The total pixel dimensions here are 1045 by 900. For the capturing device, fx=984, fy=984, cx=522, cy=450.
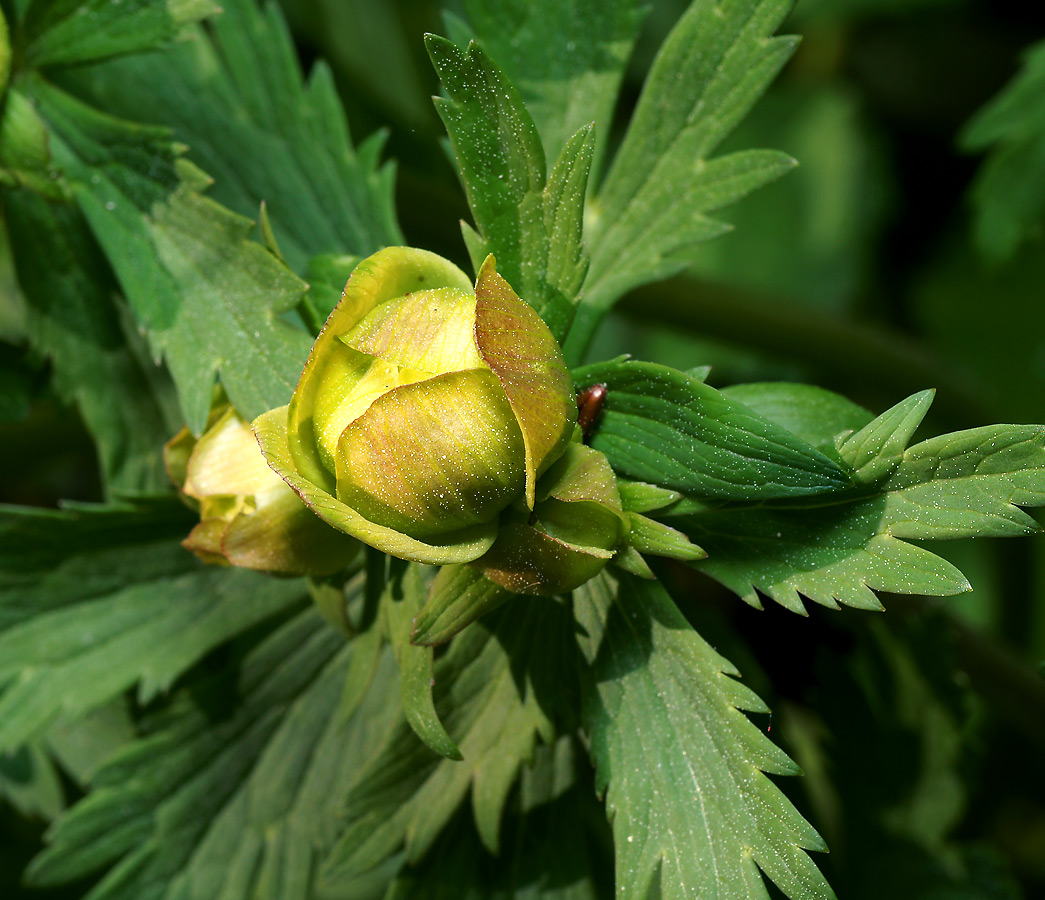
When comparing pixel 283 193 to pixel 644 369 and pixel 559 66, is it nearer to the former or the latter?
pixel 559 66

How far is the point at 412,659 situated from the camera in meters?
0.85

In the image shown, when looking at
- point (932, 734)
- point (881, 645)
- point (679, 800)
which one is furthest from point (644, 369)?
point (932, 734)

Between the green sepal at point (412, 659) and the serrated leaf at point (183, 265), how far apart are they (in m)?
0.22

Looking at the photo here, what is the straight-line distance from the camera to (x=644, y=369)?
0.84m

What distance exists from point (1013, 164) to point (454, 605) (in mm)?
1427

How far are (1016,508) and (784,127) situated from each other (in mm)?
2225

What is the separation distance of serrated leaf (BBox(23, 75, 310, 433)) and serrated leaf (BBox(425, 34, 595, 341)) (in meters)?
0.21

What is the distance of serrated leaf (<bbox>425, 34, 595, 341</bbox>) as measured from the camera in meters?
0.82

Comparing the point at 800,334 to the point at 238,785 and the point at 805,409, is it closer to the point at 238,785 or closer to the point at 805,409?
the point at 805,409

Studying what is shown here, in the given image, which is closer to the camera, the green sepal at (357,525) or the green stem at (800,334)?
the green sepal at (357,525)

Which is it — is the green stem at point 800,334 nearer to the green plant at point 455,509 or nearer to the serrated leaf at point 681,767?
the green plant at point 455,509

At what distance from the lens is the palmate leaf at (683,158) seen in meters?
1.01

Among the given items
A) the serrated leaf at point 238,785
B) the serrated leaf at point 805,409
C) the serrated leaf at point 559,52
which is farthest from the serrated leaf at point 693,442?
the serrated leaf at point 238,785

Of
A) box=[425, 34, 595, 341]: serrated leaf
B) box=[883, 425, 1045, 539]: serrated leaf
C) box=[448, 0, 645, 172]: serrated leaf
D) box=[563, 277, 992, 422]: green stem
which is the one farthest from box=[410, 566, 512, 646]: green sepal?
box=[563, 277, 992, 422]: green stem
